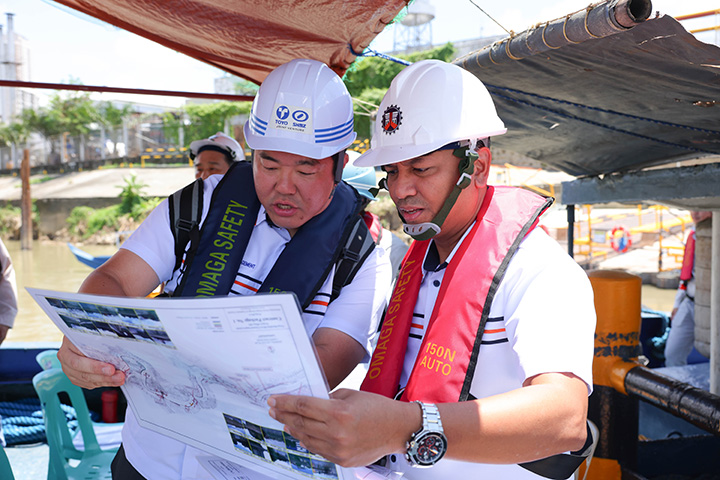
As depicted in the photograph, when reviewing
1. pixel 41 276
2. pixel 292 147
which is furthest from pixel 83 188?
pixel 292 147

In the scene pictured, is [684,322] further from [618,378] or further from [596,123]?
[596,123]

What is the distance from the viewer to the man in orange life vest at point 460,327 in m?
1.11

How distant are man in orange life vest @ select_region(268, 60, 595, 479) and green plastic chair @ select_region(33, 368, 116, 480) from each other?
226 centimetres

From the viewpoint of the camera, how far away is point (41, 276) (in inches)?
926

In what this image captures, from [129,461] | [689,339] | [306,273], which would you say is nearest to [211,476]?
[129,461]

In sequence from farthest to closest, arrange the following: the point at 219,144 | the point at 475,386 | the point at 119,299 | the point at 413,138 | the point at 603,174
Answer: the point at 219,144 < the point at 603,174 < the point at 413,138 < the point at 475,386 < the point at 119,299

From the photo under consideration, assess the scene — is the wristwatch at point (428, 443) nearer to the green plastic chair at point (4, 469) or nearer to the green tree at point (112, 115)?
the green plastic chair at point (4, 469)

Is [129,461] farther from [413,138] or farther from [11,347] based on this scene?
[11,347]

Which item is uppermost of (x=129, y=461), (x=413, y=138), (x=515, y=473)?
(x=413, y=138)

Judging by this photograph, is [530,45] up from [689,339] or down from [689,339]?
up

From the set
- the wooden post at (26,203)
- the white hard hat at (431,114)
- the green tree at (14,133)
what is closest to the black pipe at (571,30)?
the white hard hat at (431,114)

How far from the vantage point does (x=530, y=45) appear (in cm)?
235

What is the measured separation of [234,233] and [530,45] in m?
1.35

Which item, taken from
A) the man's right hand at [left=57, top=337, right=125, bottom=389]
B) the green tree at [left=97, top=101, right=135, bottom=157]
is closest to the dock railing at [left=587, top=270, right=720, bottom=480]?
the man's right hand at [left=57, top=337, right=125, bottom=389]
